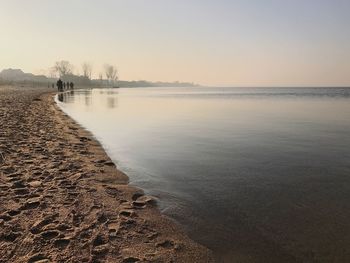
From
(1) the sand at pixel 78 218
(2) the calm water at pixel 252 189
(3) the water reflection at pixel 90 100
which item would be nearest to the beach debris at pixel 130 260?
(1) the sand at pixel 78 218

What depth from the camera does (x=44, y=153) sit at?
33.2 ft

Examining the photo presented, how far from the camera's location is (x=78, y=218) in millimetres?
5516

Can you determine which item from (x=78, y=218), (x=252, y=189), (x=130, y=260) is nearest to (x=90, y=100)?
(x=252, y=189)

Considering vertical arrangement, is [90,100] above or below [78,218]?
below

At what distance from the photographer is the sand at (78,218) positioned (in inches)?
177

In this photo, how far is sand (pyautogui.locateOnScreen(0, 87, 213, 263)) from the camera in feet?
14.7

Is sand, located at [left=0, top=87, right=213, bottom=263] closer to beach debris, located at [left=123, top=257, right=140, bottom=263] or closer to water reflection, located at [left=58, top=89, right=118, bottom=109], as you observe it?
beach debris, located at [left=123, top=257, right=140, bottom=263]

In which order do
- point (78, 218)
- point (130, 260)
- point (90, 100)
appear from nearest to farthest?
point (130, 260)
point (78, 218)
point (90, 100)

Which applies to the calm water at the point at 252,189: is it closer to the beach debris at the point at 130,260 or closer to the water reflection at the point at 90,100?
the beach debris at the point at 130,260

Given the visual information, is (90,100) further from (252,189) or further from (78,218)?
(78,218)

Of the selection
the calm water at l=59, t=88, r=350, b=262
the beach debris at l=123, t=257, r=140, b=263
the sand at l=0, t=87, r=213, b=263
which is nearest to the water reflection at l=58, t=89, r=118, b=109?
the calm water at l=59, t=88, r=350, b=262

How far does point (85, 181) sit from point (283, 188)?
476 cm

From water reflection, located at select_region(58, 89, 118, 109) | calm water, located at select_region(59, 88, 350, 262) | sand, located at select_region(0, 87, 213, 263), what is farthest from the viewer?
water reflection, located at select_region(58, 89, 118, 109)

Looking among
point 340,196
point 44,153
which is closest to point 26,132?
point 44,153
